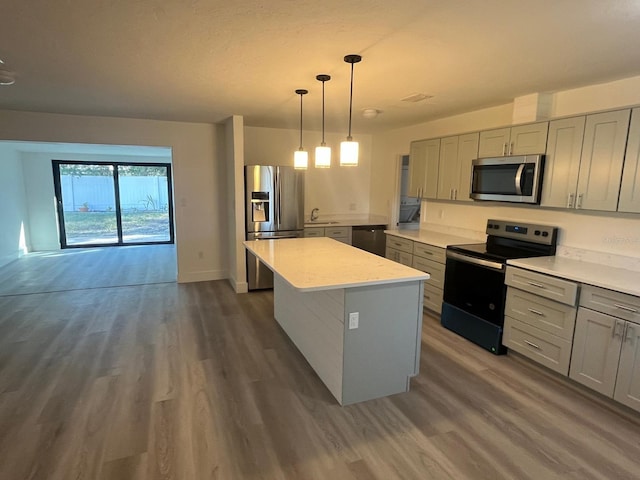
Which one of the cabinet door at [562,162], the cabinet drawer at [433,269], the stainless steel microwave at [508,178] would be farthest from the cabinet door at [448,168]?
the cabinet door at [562,162]

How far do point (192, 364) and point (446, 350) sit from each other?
2277mm

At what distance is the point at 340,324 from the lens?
2.43 m

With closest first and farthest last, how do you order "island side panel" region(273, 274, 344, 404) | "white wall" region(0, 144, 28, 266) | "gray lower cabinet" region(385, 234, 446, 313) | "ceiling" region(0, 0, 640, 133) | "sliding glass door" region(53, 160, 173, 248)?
"ceiling" region(0, 0, 640, 133) < "island side panel" region(273, 274, 344, 404) < "gray lower cabinet" region(385, 234, 446, 313) < "white wall" region(0, 144, 28, 266) < "sliding glass door" region(53, 160, 173, 248)

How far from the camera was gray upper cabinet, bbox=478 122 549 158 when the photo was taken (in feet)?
10.3

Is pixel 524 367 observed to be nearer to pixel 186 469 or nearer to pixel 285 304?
pixel 285 304

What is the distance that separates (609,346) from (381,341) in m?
1.52

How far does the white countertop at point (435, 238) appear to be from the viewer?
13.1ft

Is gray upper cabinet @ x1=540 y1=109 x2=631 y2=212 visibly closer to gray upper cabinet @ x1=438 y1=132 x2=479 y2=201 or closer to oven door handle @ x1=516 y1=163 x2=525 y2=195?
oven door handle @ x1=516 y1=163 x2=525 y2=195

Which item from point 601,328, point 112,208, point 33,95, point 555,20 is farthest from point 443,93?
point 112,208

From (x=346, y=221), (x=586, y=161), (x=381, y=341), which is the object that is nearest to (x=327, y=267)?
(x=381, y=341)

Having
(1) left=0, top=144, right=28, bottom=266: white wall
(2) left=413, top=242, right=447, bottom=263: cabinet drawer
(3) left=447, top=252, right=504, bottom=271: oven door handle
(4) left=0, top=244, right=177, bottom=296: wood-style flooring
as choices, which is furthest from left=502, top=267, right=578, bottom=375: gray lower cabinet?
(1) left=0, top=144, right=28, bottom=266: white wall

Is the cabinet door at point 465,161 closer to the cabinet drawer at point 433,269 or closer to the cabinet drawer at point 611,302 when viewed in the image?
the cabinet drawer at point 433,269

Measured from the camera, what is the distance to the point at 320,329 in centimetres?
277

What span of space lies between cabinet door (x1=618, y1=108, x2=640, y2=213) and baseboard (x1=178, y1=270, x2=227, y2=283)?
499 cm
